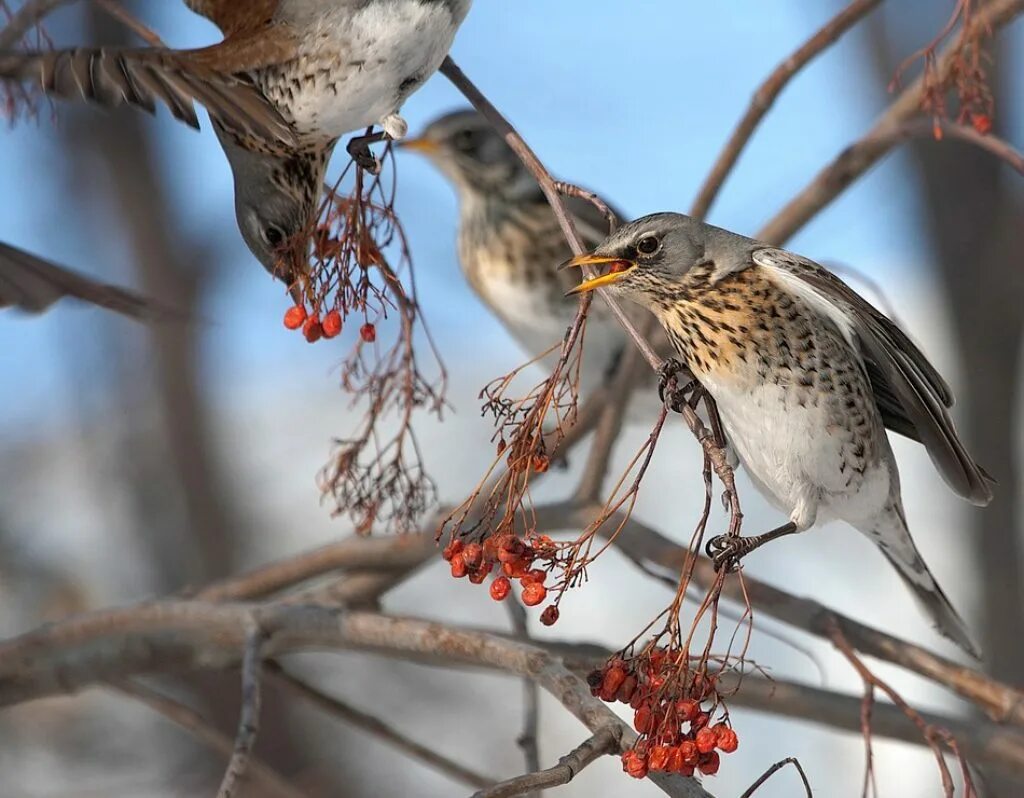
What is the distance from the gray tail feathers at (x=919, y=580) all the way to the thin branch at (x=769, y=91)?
685 millimetres

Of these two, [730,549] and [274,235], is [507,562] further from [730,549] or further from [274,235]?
[274,235]

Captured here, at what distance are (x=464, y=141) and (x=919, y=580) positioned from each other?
1679mm

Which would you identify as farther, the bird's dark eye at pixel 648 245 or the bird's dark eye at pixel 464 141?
the bird's dark eye at pixel 464 141

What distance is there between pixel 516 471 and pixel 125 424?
13.8 feet

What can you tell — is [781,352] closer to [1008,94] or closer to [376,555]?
[376,555]

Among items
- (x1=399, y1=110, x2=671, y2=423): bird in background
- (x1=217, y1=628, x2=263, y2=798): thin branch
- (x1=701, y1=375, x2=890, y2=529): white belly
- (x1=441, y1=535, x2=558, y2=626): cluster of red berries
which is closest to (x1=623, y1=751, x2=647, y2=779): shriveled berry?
(x1=441, y1=535, x2=558, y2=626): cluster of red berries


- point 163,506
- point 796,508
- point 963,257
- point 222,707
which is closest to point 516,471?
point 796,508

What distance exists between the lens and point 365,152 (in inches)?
67.6

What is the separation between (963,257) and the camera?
4.67 meters

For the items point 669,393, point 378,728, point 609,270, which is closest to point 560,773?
point 669,393

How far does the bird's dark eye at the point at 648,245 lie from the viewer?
179cm

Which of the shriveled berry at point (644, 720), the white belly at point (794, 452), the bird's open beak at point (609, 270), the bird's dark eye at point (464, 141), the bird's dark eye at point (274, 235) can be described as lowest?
the shriveled berry at point (644, 720)

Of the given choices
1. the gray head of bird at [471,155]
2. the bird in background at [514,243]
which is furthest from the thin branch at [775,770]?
the gray head of bird at [471,155]

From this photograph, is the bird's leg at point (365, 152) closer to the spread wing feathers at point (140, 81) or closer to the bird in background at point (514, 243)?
the spread wing feathers at point (140, 81)
